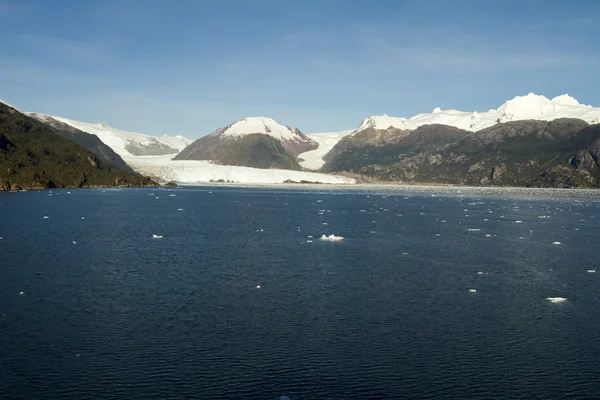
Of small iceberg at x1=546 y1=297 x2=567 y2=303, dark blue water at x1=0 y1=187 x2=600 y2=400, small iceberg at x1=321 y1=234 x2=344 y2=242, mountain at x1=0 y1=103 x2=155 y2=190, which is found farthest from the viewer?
mountain at x1=0 y1=103 x2=155 y2=190

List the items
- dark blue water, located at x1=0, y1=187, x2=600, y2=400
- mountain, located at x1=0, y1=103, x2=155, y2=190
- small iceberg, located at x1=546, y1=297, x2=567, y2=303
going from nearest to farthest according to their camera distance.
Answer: dark blue water, located at x1=0, y1=187, x2=600, y2=400 → small iceberg, located at x1=546, y1=297, x2=567, y2=303 → mountain, located at x1=0, y1=103, x2=155, y2=190

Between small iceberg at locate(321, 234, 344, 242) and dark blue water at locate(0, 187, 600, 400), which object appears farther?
small iceberg at locate(321, 234, 344, 242)

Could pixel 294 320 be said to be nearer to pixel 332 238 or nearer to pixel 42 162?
pixel 332 238

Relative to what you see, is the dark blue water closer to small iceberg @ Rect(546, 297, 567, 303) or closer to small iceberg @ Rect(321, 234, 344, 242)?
small iceberg @ Rect(546, 297, 567, 303)

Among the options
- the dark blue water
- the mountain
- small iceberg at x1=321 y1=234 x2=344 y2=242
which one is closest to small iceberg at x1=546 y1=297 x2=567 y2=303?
the dark blue water

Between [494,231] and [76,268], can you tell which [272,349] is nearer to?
[76,268]

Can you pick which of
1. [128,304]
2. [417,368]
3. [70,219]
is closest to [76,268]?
[128,304]

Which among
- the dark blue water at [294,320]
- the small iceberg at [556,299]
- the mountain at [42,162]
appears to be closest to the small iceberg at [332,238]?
the dark blue water at [294,320]
